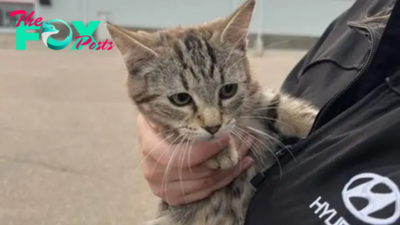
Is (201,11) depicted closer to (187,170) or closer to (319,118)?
(187,170)

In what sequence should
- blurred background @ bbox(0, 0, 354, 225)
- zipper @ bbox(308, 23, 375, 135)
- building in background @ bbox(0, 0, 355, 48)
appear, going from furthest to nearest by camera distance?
building in background @ bbox(0, 0, 355, 48) → blurred background @ bbox(0, 0, 354, 225) → zipper @ bbox(308, 23, 375, 135)

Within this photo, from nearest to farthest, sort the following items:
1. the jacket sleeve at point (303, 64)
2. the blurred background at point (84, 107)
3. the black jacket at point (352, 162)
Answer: the black jacket at point (352, 162) < the jacket sleeve at point (303, 64) < the blurred background at point (84, 107)

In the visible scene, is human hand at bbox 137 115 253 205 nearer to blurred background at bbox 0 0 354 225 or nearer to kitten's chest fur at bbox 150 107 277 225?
kitten's chest fur at bbox 150 107 277 225

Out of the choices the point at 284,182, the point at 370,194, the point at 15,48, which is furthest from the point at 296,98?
the point at 15,48

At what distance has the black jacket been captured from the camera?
0.61m

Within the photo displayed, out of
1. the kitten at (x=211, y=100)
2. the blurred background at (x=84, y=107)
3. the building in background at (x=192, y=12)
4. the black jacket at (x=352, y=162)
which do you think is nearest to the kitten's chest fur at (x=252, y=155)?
the kitten at (x=211, y=100)

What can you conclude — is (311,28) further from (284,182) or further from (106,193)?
(284,182)

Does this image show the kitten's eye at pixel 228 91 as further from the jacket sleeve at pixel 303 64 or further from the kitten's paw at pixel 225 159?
the jacket sleeve at pixel 303 64

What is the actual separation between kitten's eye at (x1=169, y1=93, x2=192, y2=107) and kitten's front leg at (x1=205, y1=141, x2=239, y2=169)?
100 millimetres

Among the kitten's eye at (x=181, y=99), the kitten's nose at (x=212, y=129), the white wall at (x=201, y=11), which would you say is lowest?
the white wall at (x=201, y=11)

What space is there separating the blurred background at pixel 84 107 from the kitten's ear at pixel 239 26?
10.5 inches

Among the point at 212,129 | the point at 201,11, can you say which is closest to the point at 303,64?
the point at 212,129

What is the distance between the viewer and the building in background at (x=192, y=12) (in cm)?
385

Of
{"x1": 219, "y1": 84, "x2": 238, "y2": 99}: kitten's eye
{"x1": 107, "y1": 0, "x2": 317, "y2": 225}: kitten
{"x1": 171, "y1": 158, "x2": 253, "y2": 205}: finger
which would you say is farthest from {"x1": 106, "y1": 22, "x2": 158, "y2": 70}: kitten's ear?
{"x1": 171, "y1": 158, "x2": 253, "y2": 205}: finger
